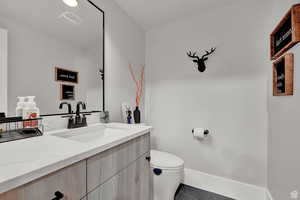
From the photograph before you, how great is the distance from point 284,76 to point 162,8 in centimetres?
148

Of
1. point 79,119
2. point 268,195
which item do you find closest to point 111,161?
point 79,119

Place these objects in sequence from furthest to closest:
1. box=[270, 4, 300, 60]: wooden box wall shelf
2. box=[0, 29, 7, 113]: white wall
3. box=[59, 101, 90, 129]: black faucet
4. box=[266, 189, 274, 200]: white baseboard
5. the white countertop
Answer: box=[266, 189, 274, 200]: white baseboard
box=[59, 101, 90, 129]: black faucet
box=[270, 4, 300, 60]: wooden box wall shelf
box=[0, 29, 7, 113]: white wall
the white countertop

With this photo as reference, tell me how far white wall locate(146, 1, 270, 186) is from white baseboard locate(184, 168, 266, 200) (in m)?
0.06

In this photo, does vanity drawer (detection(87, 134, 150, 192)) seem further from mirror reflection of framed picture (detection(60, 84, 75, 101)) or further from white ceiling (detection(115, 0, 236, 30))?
white ceiling (detection(115, 0, 236, 30))

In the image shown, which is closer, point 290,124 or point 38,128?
point 38,128

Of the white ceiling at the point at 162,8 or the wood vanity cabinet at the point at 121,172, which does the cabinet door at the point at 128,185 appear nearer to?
the wood vanity cabinet at the point at 121,172

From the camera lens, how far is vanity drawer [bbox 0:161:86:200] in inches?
16.0

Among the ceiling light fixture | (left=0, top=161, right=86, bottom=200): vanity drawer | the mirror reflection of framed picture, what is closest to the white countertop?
(left=0, top=161, right=86, bottom=200): vanity drawer

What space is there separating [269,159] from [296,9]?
1338mm

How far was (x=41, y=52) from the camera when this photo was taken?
37.3 inches

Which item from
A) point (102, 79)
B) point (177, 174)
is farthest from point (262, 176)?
point (102, 79)

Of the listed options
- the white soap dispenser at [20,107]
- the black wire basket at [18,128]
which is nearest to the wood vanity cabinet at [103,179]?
the black wire basket at [18,128]

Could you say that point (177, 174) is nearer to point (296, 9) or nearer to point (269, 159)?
point (269, 159)

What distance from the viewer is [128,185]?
2.95ft
